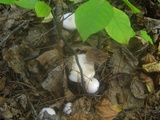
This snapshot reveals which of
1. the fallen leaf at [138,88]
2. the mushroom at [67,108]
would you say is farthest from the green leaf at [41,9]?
the fallen leaf at [138,88]

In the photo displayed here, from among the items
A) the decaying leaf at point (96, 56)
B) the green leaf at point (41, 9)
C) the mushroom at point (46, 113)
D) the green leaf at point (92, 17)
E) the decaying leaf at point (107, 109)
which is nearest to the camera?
the green leaf at point (92, 17)

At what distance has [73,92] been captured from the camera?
213cm

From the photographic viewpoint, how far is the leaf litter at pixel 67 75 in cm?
204

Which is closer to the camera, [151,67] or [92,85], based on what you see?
[92,85]

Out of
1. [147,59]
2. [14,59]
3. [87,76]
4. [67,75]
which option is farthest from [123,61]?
[14,59]

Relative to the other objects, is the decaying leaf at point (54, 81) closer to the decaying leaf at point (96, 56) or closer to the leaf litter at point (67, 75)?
the leaf litter at point (67, 75)

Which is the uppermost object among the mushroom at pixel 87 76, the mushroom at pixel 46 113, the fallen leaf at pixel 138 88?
the mushroom at pixel 87 76

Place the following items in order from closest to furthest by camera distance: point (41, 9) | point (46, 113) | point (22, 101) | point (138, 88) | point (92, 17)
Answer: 1. point (92, 17)
2. point (41, 9)
3. point (46, 113)
4. point (22, 101)
5. point (138, 88)

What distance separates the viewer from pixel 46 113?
1.92 metres

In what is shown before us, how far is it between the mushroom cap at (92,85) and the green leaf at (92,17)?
3.02ft

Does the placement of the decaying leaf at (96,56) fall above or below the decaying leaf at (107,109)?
above

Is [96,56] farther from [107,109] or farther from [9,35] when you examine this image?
[9,35]

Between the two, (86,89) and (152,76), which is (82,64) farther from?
(152,76)

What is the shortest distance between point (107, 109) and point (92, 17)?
3.41 feet
